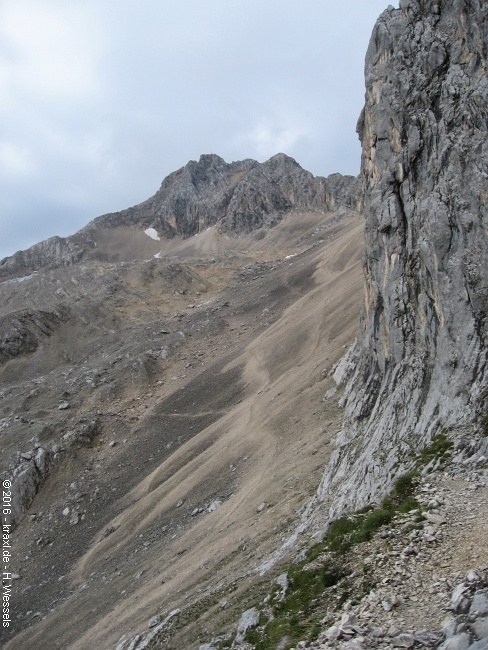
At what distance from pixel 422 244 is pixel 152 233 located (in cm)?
17614

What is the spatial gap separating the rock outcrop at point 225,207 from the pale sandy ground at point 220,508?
355 ft

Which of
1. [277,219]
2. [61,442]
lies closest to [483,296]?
[61,442]

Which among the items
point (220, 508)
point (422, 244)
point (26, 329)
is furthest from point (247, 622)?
point (26, 329)

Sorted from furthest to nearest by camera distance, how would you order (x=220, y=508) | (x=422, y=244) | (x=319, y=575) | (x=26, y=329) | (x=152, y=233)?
(x=152, y=233), (x=26, y=329), (x=220, y=508), (x=422, y=244), (x=319, y=575)

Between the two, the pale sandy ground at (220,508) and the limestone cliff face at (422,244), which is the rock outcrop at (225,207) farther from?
the limestone cliff face at (422,244)

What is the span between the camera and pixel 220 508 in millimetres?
31219

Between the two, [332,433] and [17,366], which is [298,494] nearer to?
[332,433]

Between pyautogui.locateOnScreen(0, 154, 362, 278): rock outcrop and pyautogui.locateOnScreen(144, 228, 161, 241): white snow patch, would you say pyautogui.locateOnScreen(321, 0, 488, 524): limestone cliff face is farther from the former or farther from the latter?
pyautogui.locateOnScreen(144, 228, 161, 241): white snow patch

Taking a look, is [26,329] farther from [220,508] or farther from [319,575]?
[319,575]

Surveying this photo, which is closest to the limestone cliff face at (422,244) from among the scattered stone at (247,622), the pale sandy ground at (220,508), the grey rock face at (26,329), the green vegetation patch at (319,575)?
the green vegetation patch at (319,575)

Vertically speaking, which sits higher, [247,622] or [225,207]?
[225,207]

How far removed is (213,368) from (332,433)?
31870 mm

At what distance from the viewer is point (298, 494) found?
26.2m

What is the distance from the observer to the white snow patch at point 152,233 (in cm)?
18812
